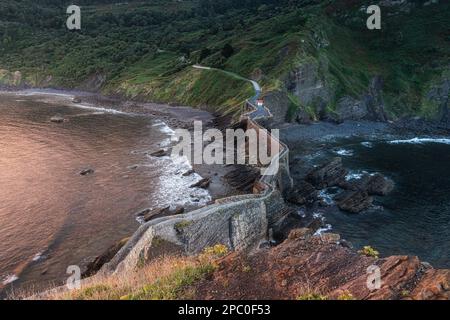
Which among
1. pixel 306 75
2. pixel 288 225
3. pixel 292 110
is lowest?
pixel 288 225

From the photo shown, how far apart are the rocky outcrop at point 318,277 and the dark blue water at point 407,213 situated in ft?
81.0

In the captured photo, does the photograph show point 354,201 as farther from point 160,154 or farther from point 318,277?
A: point 318,277

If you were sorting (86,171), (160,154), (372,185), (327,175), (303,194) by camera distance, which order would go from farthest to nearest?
(160,154)
(86,171)
(327,175)
(372,185)
(303,194)

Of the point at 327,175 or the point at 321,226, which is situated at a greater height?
the point at 327,175

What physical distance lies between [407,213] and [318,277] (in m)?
36.8

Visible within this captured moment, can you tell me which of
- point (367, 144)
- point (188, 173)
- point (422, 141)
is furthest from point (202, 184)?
point (422, 141)

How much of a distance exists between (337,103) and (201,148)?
1668 inches

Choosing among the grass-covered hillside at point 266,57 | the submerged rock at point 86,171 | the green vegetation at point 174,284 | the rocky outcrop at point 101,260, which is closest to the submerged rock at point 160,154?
the submerged rock at point 86,171

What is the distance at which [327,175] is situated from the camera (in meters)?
58.9

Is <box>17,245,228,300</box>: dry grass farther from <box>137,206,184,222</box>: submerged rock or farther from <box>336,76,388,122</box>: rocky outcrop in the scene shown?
<box>336,76,388,122</box>: rocky outcrop

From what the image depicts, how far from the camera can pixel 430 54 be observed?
117375mm

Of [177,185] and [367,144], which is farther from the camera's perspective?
[367,144]
